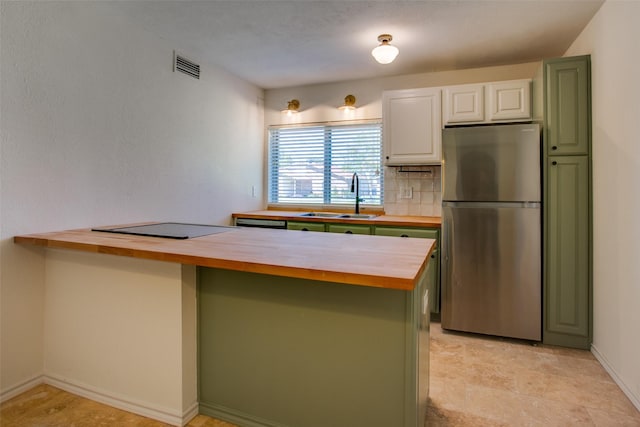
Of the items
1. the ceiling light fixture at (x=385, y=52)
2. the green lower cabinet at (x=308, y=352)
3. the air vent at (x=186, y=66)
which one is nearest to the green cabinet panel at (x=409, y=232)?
the ceiling light fixture at (x=385, y=52)

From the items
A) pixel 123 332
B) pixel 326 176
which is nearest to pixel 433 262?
pixel 326 176

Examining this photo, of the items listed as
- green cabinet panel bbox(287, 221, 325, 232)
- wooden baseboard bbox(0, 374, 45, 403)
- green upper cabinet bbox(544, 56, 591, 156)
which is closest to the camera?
wooden baseboard bbox(0, 374, 45, 403)

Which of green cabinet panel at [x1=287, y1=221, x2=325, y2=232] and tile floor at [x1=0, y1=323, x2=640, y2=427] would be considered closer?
tile floor at [x1=0, y1=323, x2=640, y2=427]

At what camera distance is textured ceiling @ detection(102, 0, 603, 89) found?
92.8 inches

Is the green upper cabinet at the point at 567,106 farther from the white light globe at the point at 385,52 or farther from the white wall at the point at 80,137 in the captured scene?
the white wall at the point at 80,137

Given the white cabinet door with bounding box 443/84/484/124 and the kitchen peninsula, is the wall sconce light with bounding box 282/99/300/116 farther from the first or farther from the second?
the kitchen peninsula

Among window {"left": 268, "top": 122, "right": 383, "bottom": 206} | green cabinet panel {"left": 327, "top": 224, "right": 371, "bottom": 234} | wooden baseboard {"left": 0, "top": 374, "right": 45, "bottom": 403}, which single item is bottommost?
wooden baseboard {"left": 0, "top": 374, "right": 45, "bottom": 403}

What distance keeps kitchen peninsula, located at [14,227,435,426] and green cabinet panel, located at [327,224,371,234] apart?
4.33 ft

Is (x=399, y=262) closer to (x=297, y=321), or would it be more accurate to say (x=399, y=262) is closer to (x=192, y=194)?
(x=297, y=321)

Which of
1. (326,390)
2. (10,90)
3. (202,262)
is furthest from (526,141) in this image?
(10,90)

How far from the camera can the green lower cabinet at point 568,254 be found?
2512 mm

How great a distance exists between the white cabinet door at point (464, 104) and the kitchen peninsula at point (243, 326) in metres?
1.80

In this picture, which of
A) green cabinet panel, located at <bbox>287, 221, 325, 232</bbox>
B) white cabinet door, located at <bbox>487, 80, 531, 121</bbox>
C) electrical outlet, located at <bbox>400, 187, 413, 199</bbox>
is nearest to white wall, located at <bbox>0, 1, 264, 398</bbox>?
green cabinet panel, located at <bbox>287, 221, 325, 232</bbox>

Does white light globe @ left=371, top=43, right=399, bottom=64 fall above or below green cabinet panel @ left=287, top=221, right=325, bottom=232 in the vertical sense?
above
